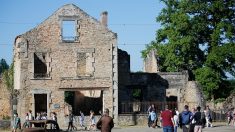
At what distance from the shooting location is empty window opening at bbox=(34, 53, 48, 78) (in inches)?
1614

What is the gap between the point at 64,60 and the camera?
40969 millimetres

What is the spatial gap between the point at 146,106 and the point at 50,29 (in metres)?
10.1

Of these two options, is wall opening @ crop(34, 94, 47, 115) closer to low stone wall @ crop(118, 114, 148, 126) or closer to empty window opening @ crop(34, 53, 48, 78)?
empty window opening @ crop(34, 53, 48, 78)

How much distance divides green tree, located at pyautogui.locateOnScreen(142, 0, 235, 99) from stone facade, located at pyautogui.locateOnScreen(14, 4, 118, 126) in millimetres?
9690

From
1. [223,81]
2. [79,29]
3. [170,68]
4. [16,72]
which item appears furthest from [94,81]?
[223,81]

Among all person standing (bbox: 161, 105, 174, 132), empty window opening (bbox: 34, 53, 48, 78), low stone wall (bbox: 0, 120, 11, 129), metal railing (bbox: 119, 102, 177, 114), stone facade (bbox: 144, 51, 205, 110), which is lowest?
low stone wall (bbox: 0, 120, 11, 129)

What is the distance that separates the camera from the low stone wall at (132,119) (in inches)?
1604

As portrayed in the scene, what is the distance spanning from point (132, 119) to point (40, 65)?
28.6ft

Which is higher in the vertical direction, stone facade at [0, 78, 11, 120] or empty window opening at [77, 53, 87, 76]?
empty window opening at [77, 53, 87, 76]

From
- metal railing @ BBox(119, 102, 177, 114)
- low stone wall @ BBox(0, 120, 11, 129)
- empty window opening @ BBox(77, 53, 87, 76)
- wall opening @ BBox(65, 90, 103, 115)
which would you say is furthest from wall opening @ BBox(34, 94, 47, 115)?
metal railing @ BBox(119, 102, 177, 114)

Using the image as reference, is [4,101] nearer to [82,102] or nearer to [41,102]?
[82,102]

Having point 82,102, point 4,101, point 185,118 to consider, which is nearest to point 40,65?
point 82,102

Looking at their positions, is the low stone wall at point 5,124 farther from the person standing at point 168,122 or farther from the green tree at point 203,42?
the person standing at point 168,122

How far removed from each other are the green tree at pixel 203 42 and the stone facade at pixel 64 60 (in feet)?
31.8
